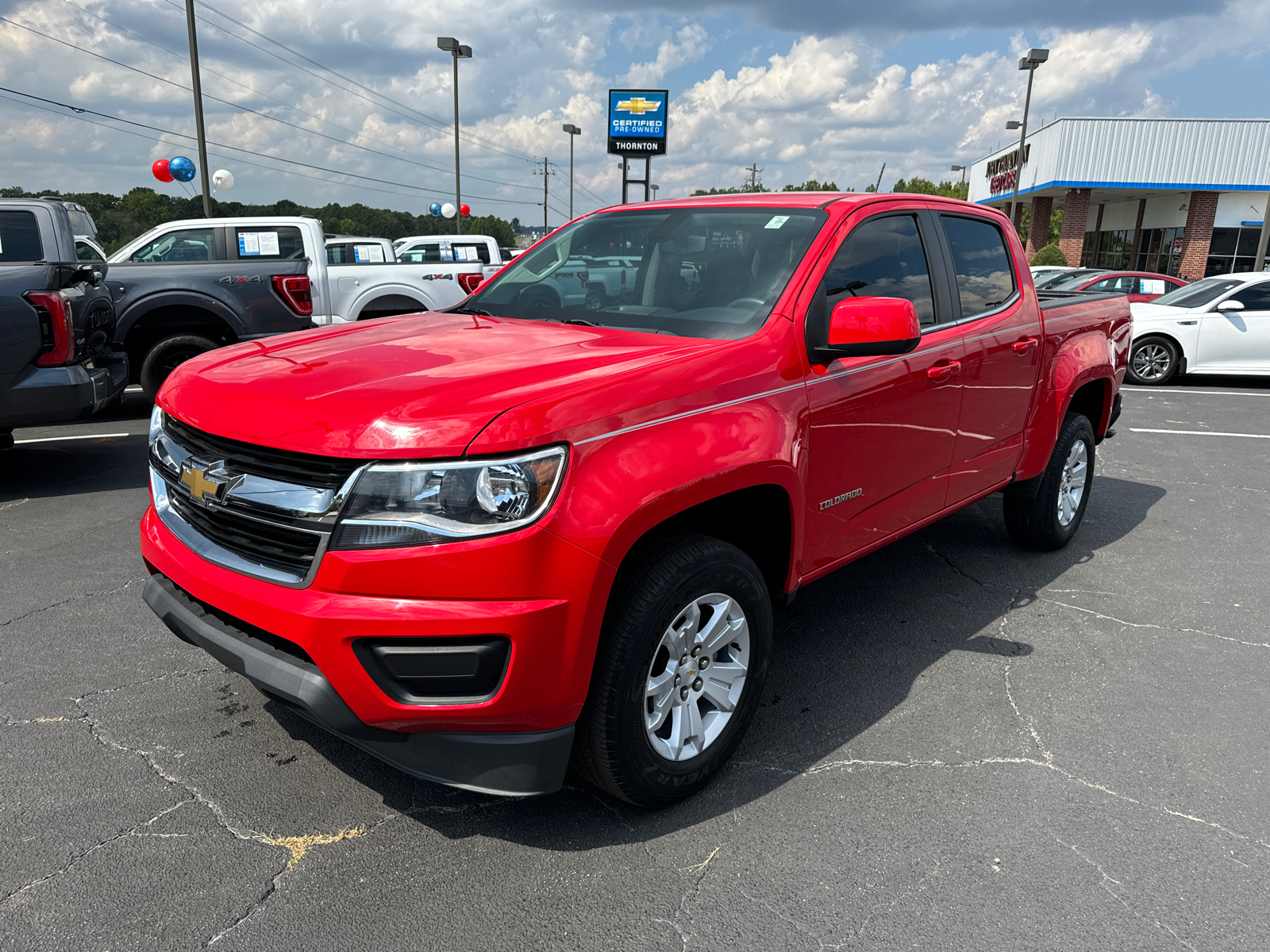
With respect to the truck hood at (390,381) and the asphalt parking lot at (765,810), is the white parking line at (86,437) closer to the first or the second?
the asphalt parking lot at (765,810)

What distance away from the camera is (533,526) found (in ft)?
7.32

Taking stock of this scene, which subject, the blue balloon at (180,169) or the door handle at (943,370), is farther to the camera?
the blue balloon at (180,169)

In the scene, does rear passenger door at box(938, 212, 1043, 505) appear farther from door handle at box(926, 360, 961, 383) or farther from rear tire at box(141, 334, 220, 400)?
rear tire at box(141, 334, 220, 400)

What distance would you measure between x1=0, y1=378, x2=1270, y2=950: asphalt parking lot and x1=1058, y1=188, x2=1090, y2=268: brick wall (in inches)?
1412

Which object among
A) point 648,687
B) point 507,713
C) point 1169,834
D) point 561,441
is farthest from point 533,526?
point 1169,834

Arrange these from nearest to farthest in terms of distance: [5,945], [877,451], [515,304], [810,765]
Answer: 1. [5,945]
2. [810,765]
3. [877,451]
4. [515,304]

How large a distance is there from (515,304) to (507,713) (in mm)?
2069

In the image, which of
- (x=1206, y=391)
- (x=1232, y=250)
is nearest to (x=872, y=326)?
(x=1206, y=391)

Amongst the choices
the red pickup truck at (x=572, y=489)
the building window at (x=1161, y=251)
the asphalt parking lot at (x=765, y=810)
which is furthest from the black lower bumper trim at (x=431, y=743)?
the building window at (x=1161, y=251)

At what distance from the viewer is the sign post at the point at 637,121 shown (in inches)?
1000

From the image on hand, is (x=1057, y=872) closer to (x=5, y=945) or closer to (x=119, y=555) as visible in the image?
(x=5, y=945)

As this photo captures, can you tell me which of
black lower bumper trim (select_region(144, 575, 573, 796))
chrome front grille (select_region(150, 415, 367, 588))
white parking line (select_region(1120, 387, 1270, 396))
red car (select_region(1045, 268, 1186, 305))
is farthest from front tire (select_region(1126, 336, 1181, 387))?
chrome front grille (select_region(150, 415, 367, 588))

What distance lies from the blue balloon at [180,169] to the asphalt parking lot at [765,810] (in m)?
20.6

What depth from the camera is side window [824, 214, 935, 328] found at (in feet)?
11.1
